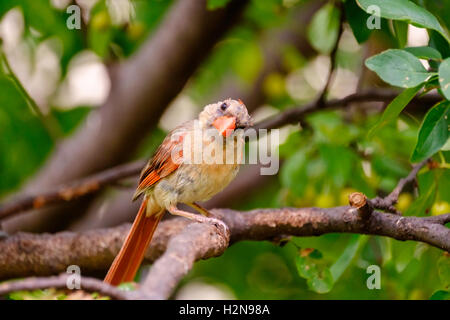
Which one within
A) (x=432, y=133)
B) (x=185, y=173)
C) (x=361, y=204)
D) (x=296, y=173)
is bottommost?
(x=296, y=173)

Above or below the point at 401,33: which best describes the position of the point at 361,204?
below

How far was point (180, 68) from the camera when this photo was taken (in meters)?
4.71

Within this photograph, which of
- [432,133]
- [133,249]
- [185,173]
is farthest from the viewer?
[133,249]

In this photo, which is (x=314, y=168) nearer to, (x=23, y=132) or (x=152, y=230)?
(x=152, y=230)

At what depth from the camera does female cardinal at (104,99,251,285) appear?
2758 mm

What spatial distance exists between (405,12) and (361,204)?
2.48 ft

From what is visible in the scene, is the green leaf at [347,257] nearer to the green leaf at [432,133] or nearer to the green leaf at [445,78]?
the green leaf at [432,133]

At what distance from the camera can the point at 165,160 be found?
3.13 metres

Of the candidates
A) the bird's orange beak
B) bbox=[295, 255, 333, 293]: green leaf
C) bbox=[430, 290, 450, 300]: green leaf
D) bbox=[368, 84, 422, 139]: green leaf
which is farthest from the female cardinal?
bbox=[430, 290, 450, 300]: green leaf

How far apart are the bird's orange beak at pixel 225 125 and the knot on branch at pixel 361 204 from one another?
55 centimetres

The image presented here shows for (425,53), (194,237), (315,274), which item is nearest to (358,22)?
(425,53)

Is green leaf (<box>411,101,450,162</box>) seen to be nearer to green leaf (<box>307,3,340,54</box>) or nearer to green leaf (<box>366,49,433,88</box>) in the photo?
green leaf (<box>366,49,433,88</box>)

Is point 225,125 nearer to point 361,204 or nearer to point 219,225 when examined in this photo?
point 219,225

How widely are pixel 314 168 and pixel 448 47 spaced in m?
1.30
